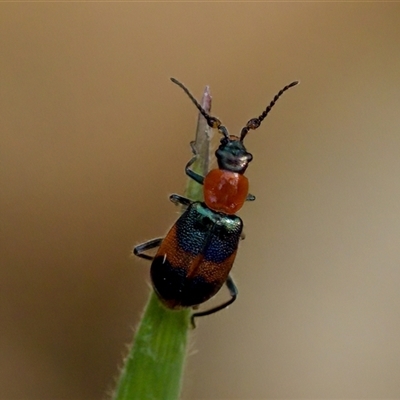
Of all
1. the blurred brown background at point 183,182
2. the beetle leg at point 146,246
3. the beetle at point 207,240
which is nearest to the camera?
the beetle at point 207,240

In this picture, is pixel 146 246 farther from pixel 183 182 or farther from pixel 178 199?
pixel 183 182

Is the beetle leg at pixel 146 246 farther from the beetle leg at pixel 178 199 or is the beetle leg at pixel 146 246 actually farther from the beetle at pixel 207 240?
the beetle leg at pixel 178 199

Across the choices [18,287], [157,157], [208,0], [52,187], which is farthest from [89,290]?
[208,0]

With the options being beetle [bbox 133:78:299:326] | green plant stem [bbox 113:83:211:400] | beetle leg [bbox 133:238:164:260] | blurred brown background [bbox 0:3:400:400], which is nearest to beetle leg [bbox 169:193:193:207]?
beetle [bbox 133:78:299:326]

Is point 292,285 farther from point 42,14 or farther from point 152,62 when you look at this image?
point 42,14

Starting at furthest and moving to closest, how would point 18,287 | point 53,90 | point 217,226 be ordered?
point 53,90 → point 18,287 → point 217,226

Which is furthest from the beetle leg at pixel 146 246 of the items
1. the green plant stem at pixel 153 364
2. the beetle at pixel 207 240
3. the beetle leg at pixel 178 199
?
the green plant stem at pixel 153 364
